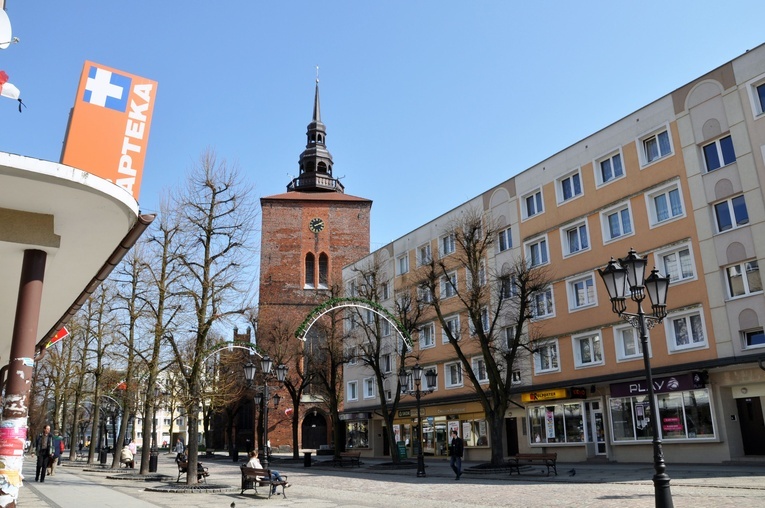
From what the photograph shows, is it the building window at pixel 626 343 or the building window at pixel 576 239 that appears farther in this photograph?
the building window at pixel 576 239

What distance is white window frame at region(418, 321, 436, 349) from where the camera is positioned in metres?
40.8

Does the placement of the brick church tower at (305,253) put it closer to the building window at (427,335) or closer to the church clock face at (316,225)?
the church clock face at (316,225)

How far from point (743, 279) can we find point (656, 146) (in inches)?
269

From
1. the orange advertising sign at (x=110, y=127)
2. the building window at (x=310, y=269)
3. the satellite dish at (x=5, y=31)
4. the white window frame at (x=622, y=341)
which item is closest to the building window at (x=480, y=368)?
the white window frame at (x=622, y=341)

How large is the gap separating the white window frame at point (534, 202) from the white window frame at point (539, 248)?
1.30 m

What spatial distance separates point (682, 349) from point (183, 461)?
63.4 feet

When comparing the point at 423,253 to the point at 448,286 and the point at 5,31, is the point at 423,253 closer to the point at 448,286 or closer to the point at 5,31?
the point at 448,286

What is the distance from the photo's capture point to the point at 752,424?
75.9 ft

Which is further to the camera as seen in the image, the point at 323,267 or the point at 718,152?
the point at 323,267

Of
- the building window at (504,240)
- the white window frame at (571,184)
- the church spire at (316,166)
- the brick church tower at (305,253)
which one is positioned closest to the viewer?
the white window frame at (571,184)

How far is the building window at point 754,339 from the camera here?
22719 millimetres

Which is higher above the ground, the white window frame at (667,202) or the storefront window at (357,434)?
the white window frame at (667,202)

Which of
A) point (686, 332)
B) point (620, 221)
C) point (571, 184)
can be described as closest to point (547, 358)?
point (620, 221)

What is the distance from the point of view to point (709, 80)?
25.4 m
